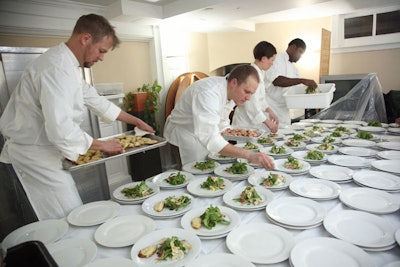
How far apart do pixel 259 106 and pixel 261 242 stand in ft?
6.34

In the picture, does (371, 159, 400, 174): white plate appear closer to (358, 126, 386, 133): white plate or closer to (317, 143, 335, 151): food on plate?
(317, 143, 335, 151): food on plate

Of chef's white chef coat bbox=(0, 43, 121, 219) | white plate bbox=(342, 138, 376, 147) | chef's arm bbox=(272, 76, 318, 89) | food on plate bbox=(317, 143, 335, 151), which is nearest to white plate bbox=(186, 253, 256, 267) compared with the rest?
chef's white chef coat bbox=(0, 43, 121, 219)

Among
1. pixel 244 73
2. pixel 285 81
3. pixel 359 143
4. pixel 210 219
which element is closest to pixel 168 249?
pixel 210 219

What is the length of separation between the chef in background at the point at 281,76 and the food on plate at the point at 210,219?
2387 mm

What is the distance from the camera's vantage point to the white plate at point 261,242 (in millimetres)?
900

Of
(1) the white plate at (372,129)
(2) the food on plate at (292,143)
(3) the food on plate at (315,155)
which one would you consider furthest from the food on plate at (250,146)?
(1) the white plate at (372,129)

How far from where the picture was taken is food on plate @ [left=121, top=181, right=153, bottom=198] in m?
1.40

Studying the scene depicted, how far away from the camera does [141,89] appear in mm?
4164

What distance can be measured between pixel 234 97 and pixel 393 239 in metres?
1.28

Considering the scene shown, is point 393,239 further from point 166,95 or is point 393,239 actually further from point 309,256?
point 166,95

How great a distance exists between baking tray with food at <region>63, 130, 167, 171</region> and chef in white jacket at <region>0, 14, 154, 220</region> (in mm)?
94

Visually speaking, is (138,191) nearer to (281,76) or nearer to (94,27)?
(94,27)

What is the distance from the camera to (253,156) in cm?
156

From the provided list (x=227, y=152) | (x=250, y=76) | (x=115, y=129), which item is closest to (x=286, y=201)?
(x=227, y=152)
